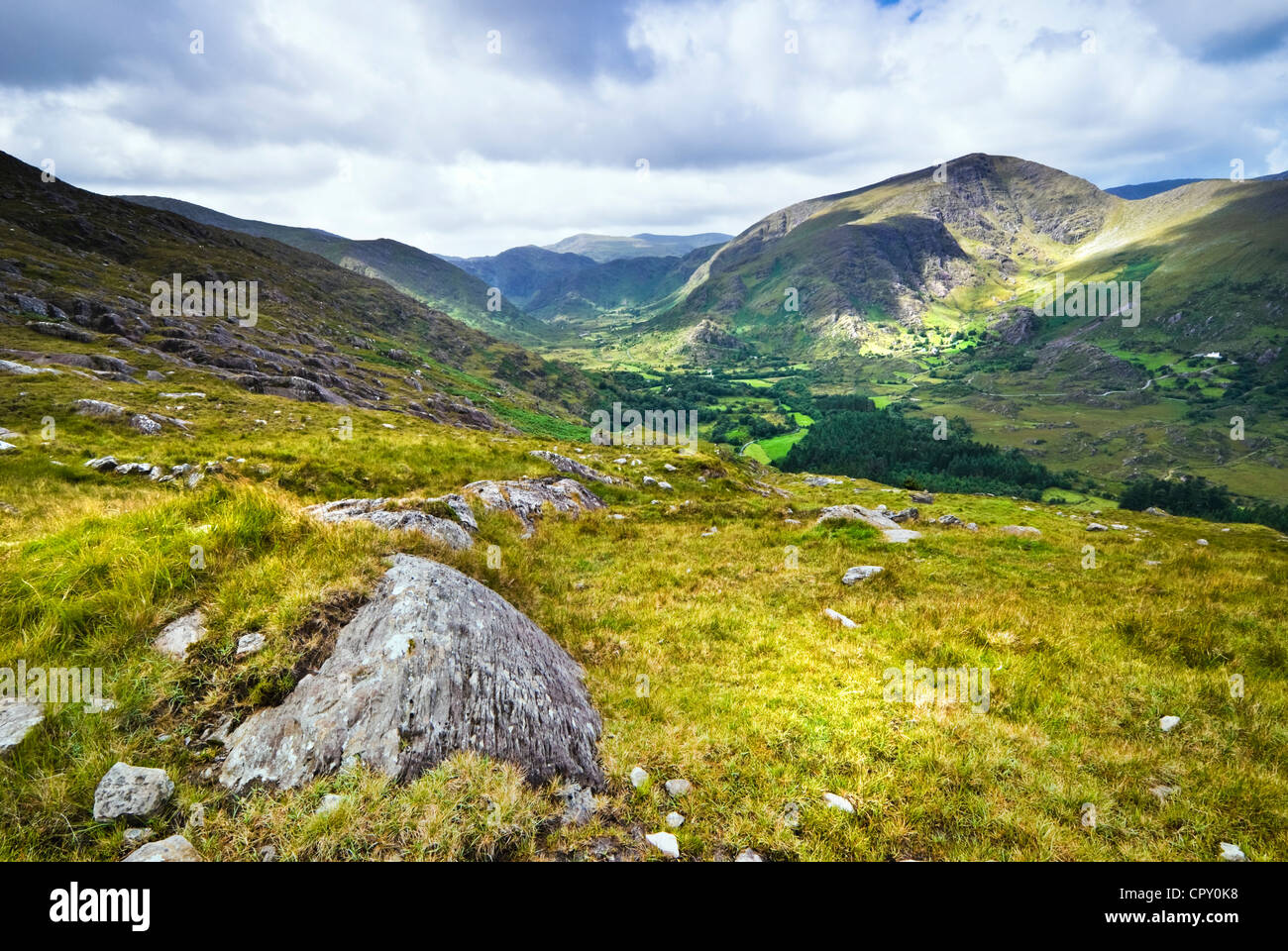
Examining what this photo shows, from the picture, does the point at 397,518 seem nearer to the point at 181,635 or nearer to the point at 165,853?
the point at 181,635

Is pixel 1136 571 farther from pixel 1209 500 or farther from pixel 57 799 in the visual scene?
pixel 1209 500

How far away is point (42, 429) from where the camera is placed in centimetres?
2306

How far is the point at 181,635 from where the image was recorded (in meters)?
6.46

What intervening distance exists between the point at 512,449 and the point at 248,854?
29584 mm

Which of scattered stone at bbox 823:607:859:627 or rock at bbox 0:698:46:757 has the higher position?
rock at bbox 0:698:46:757

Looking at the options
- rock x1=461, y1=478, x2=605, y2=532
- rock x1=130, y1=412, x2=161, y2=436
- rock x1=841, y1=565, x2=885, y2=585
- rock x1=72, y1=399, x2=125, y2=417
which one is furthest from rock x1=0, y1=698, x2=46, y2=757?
rock x1=72, y1=399, x2=125, y2=417

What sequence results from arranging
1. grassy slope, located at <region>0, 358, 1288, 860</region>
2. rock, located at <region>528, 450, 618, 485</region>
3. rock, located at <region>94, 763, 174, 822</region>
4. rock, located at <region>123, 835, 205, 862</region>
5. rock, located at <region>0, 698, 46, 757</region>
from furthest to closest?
rock, located at <region>528, 450, 618, 485</region> → grassy slope, located at <region>0, 358, 1288, 860</region> → rock, located at <region>0, 698, 46, 757</region> → rock, located at <region>94, 763, 174, 822</region> → rock, located at <region>123, 835, 205, 862</region>

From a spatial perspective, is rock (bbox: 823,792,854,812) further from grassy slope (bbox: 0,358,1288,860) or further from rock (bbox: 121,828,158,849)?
rock (bbox: 121,828,158,849)

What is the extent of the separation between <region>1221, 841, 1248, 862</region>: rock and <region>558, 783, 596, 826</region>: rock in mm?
7532

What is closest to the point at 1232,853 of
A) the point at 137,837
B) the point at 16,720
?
the point at 137,837

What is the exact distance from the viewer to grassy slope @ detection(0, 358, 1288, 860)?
192 inches

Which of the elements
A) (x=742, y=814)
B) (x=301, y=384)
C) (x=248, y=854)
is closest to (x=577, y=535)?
(x=742, y=814)

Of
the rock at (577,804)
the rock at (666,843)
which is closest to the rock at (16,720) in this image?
the rock at (577,804)
